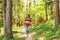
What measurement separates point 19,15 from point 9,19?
2151 centimetres

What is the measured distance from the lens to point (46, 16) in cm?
3044

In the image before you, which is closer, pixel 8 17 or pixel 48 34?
Result: pixel 8 17

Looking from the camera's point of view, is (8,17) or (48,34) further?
(48,34)

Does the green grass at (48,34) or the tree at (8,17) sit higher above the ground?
the tree at (8,17)

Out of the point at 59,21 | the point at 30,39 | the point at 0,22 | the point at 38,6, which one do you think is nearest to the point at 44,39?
the point at 30,39

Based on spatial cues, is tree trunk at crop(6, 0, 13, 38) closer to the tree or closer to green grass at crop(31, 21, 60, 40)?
the tree

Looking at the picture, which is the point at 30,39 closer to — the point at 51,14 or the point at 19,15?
the point at 51,14

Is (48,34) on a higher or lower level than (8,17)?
lower

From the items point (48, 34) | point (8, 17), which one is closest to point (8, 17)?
point (8, 17)

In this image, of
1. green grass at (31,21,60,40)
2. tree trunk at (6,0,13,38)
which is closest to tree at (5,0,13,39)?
tree trunk at (6,0,13,38)

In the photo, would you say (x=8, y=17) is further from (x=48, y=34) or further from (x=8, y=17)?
(x=48, y=34)

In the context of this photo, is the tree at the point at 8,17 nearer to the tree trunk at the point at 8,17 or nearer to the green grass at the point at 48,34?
the tree trunk at the point at 8,17

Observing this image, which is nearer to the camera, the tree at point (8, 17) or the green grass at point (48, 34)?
the tree at point (8, 17)

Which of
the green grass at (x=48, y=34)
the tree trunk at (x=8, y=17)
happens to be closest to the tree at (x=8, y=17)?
the tree trunk at (x=8, y=17)
